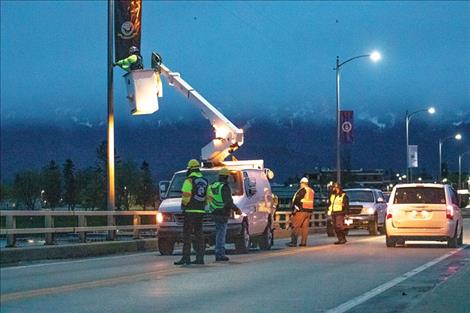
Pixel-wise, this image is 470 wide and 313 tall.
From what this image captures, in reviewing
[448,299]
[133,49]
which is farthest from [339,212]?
[448,299]

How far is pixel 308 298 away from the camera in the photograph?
11.7 m

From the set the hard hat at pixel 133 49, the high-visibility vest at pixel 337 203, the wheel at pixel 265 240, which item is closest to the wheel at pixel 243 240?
the wheel at pixel 265 240

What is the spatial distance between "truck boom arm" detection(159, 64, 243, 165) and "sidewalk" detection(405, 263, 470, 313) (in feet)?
35.9

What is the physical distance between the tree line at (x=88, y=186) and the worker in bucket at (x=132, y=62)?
42297 mm

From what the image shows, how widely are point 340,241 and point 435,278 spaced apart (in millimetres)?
10576

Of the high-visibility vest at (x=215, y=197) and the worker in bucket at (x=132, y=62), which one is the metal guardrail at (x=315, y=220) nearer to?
the worker in bucket at (x=132, y=62)

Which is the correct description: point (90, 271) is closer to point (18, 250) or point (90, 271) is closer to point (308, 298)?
point (18, 250)

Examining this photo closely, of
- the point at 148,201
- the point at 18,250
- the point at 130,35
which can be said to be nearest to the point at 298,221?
the point at 130,35

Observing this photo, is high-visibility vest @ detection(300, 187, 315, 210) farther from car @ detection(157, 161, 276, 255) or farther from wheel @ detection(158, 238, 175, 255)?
wheel @ detection(158, 238, 175, 255)

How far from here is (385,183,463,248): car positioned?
22.5m

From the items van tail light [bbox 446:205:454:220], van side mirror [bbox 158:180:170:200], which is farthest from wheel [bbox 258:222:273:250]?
van tail light [bbox 446:205:454:220]

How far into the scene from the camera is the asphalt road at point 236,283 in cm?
1088

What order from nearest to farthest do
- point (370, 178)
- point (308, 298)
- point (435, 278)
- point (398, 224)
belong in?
point (308, 298), point (435, 278), point (398, 224), point (370, 178)

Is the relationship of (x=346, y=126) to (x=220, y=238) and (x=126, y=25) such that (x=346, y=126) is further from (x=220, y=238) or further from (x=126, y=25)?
(x=220, y=238)
